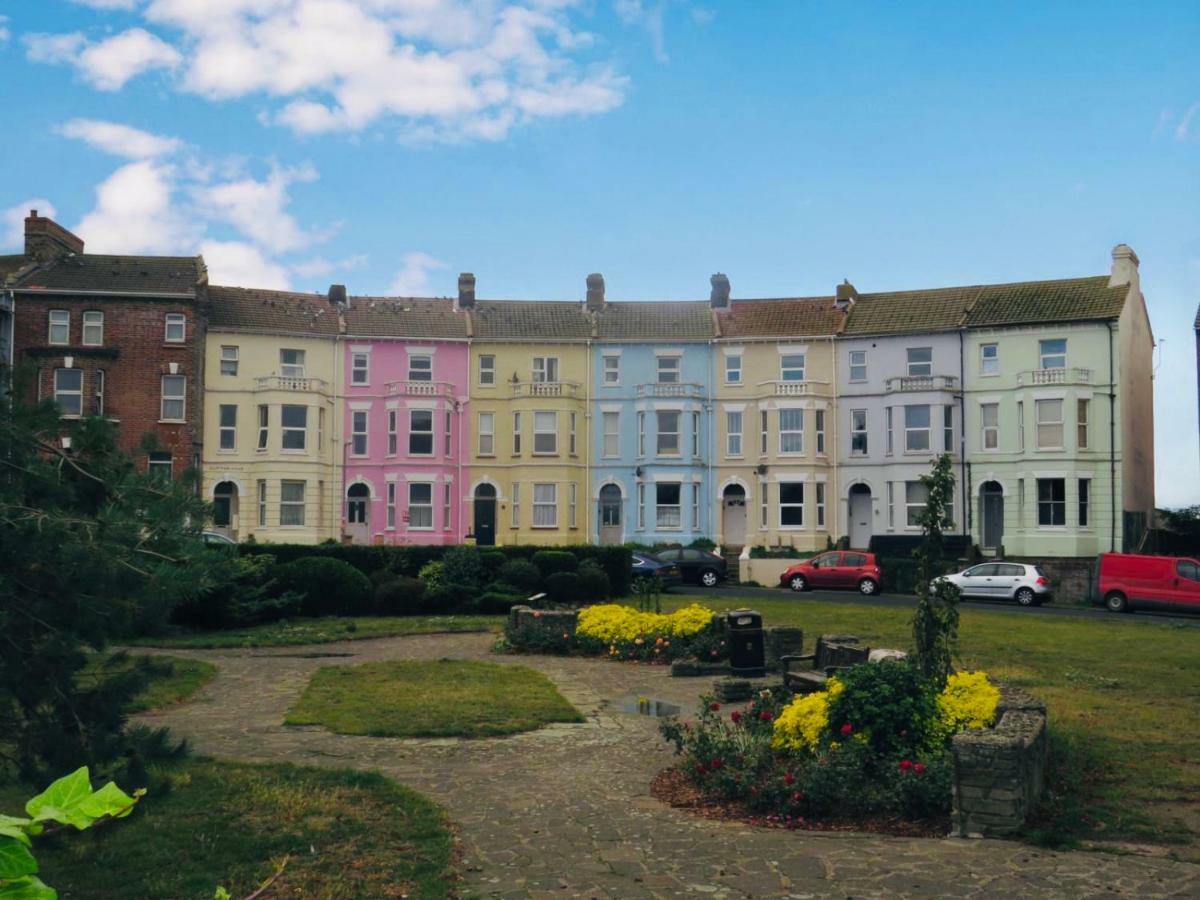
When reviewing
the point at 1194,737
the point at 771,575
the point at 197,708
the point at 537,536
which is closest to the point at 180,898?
the point at 197,708

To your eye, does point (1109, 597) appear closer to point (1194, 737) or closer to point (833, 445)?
point (833, 445)

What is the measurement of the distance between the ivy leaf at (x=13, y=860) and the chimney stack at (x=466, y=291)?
170 ft

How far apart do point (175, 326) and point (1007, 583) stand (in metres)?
34.4

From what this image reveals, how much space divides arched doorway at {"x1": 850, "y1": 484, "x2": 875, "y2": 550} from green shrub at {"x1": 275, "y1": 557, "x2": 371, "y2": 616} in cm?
2671

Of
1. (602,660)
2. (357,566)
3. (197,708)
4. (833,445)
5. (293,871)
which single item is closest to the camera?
(293,871)

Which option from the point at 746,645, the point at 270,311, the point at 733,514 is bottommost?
the point at 746,645

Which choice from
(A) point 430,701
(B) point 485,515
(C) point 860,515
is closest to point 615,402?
(B) point 485,515

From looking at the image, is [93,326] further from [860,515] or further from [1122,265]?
[1122,265]

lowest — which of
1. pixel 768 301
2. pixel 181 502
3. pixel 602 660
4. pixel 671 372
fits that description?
pixel 602 660

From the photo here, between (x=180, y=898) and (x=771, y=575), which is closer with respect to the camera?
(x=180, y=898)

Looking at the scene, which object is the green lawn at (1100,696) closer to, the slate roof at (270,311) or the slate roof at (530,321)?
the slate roof at (530,321)

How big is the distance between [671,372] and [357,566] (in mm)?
23651

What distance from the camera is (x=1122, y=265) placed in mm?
45875

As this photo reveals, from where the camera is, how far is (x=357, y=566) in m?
31.4
